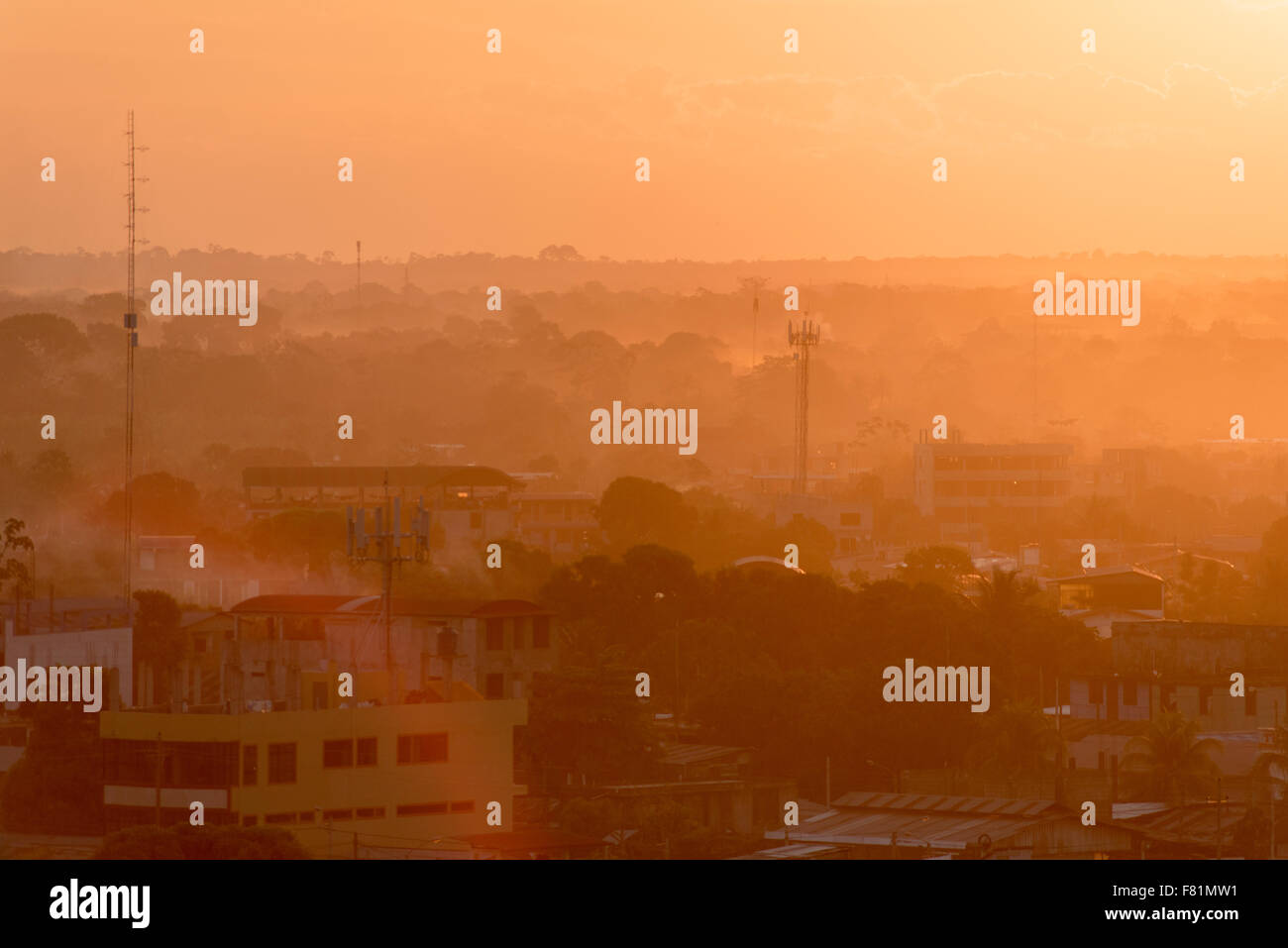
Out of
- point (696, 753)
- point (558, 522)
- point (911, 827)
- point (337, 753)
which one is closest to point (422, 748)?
point (337, 753)

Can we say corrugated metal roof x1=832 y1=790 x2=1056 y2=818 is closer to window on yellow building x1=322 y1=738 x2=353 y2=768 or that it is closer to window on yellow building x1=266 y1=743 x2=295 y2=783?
window on yellow building x1=322 y1=738 x2=353 y2=768

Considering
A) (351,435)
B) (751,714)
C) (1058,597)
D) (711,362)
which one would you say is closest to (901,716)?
(751,714)

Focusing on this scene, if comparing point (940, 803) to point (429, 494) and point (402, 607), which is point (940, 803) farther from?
point (429, 494)

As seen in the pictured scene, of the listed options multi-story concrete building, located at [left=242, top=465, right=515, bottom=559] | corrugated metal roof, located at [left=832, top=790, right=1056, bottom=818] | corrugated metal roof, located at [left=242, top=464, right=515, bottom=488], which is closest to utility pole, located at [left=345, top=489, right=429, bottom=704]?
corrugated metal roof, located at [left=832, top=790, right=1056, bottom=818]

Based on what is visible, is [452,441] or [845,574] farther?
[452,441]

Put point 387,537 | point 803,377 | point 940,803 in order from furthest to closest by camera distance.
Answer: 1. point 803,377
2. point 387,537
3. point 940,803
